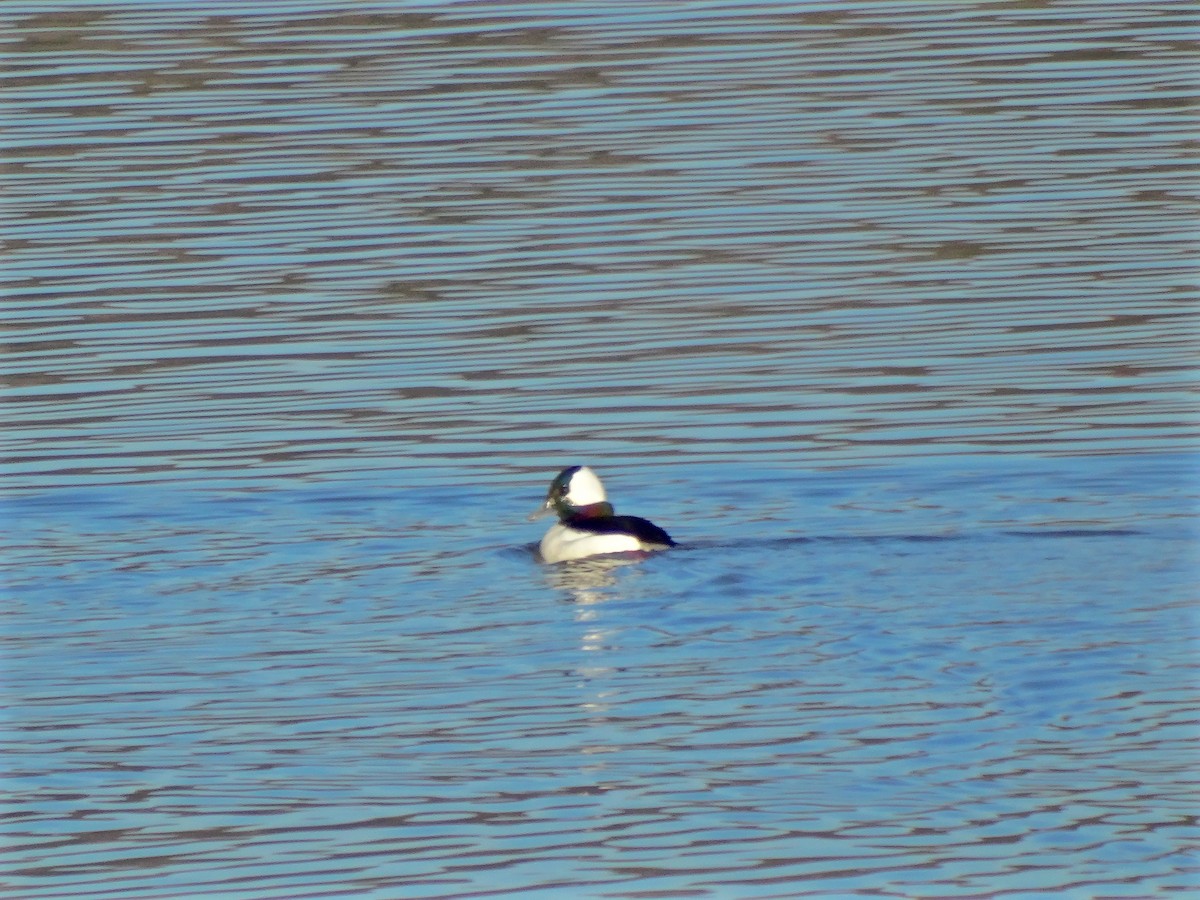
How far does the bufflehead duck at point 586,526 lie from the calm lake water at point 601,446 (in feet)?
0.37

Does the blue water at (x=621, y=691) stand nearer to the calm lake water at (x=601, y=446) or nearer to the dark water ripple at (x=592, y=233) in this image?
the calm lake water at (x=601, y=446)

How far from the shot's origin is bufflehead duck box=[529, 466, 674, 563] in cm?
1176

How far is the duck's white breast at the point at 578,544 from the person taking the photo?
11812 millimetres

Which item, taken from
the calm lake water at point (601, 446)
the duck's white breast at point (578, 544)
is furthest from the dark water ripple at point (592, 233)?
the duck's white breast at point (578, 544)

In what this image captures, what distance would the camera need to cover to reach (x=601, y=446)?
1378cm

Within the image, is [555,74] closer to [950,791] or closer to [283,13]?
[283,13]

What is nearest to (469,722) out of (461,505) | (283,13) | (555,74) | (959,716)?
(959,716)

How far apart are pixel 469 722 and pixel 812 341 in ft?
21.3

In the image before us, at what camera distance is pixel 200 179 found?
63.4 ft

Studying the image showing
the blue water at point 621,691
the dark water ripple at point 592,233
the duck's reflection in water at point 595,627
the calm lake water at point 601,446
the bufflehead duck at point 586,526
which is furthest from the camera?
the dark water ripple at point 592,233

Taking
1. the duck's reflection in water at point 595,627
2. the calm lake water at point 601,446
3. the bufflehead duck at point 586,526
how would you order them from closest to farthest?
the calm lake water at point 601,446 < the duck's reflection in water at point 595,627 < the bufflehead duck at point 586,526

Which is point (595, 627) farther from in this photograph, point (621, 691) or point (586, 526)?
point (586, 526)

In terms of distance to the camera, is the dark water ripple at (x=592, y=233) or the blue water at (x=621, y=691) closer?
the blue water at (x=621, y=691)

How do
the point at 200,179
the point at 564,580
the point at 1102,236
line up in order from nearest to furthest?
the point at 564,580 → the point at 1102,236 → the point at 200,179
